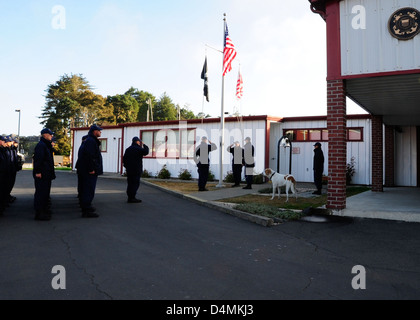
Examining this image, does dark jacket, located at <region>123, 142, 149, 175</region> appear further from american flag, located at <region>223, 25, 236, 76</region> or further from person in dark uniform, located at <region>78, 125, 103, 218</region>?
american flag, located at <region>223, 25, 236, 76</region>

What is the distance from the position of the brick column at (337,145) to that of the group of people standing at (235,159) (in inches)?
226

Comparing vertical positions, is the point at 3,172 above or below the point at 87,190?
above

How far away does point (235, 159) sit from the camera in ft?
45.7

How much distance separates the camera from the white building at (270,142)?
611 inches

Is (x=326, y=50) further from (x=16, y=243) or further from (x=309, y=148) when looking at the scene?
(x=309, y=148)

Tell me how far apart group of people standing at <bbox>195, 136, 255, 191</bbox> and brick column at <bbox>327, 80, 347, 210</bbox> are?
5.73m

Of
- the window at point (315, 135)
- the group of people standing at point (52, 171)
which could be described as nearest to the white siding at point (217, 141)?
the window at point (315, 135)

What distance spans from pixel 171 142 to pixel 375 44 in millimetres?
14463

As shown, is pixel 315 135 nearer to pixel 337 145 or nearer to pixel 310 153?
pixel 310 153

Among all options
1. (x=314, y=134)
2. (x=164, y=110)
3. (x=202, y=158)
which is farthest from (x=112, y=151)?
(x=164, y=110)

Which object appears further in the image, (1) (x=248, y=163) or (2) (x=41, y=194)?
(1) (x=248, y=163)

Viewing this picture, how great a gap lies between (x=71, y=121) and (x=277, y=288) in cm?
6214

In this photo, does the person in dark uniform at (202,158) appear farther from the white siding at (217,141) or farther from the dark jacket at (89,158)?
the dark jacket at (89,158)

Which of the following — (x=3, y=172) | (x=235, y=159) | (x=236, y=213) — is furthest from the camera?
(x=235, y=159)
